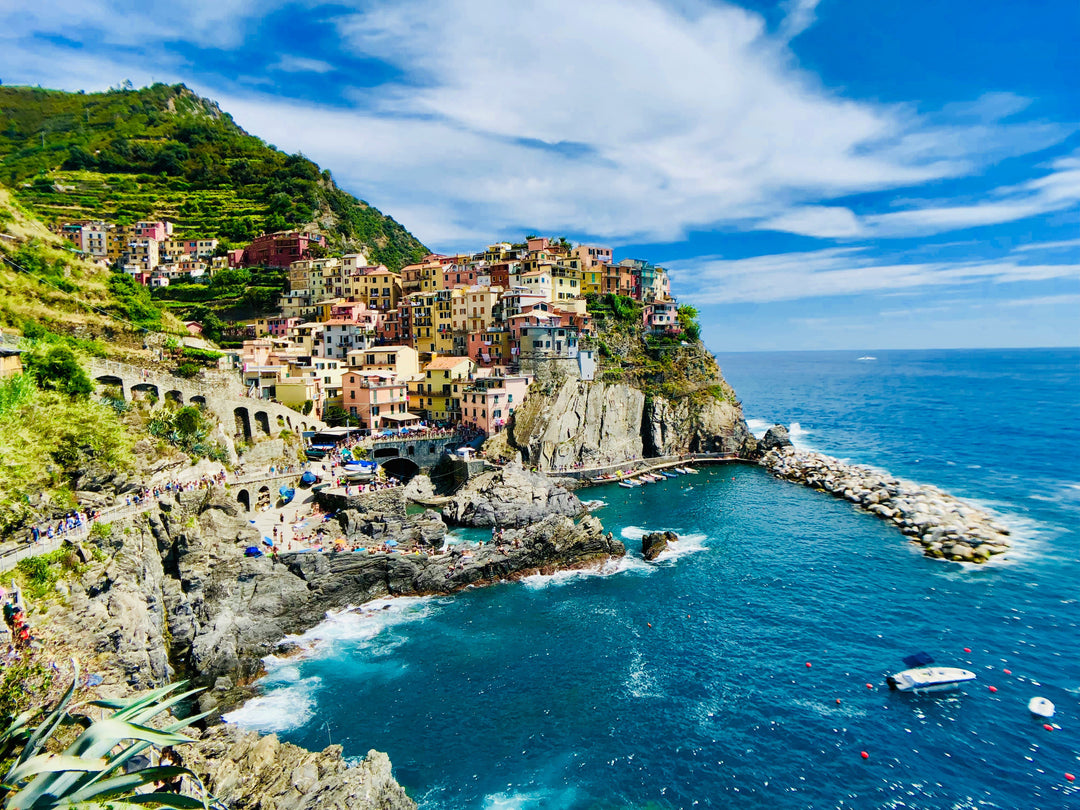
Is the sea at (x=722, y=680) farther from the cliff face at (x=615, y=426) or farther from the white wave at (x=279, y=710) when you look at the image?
the cliff face at (x=615, y=426)

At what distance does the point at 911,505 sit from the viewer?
54.6 metres

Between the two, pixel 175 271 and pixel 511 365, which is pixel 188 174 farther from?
pixel 511 365

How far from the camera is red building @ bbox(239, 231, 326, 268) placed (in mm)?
99375

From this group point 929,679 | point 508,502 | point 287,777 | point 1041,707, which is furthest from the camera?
point 508,502

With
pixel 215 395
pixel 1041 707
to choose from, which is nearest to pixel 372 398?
pixel 215 395

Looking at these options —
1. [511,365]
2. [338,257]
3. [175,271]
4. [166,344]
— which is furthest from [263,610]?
[175,271]

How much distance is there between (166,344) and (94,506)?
2975cm

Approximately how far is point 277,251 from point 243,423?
57.5 m

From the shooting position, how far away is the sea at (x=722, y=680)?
24.1 meters

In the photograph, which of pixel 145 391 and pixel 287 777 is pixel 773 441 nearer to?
pixel 287 777

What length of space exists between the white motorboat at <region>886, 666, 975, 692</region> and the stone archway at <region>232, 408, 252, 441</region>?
179ft

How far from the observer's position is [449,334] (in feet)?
266

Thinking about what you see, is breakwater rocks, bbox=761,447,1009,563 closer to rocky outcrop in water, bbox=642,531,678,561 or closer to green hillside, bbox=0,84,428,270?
rocky outcrop in water, bbox=642,531,678,561

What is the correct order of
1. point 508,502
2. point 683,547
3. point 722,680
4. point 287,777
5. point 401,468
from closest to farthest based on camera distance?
point 287,777
point 722,680
point 683,547
point 508,502
point 401,468
